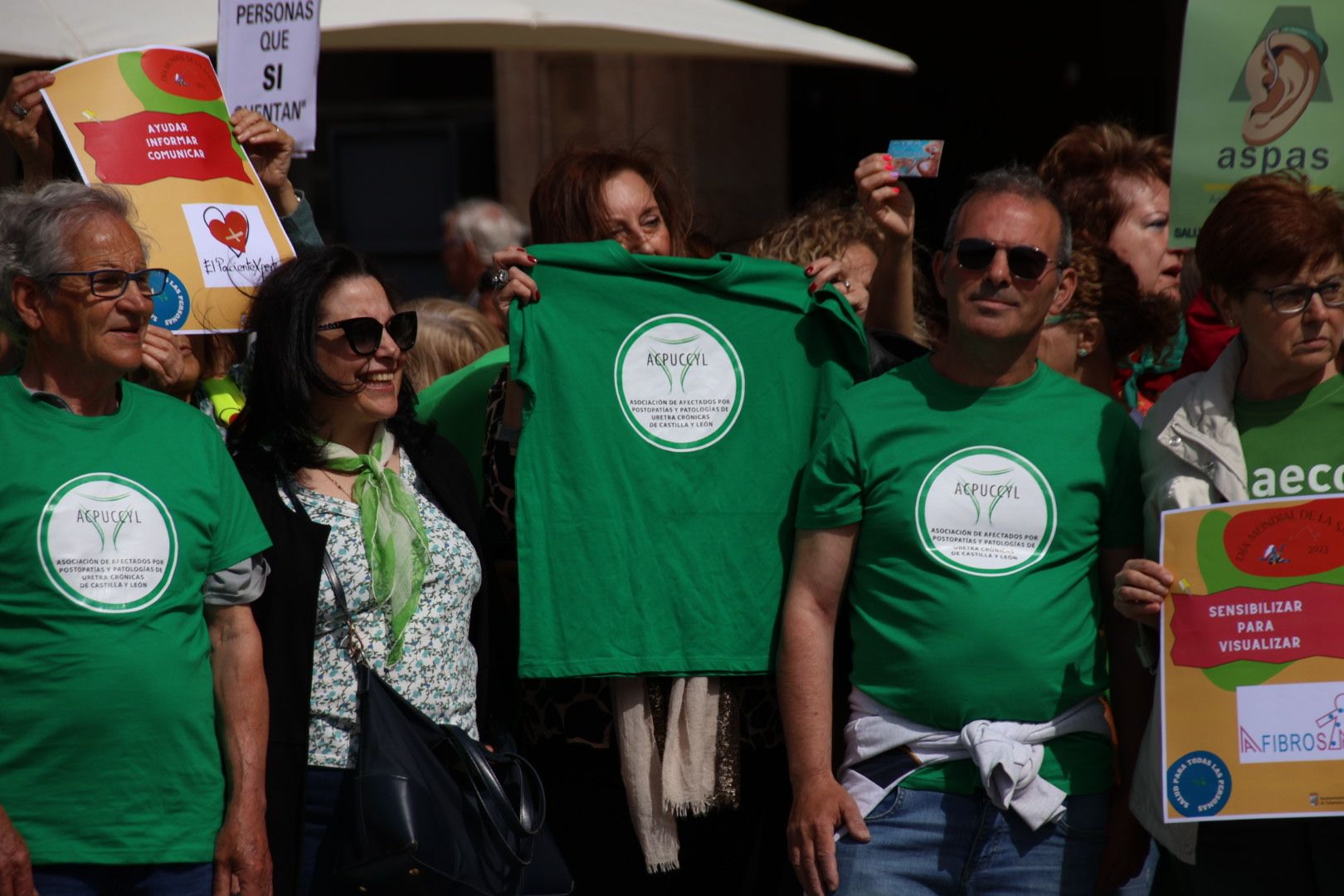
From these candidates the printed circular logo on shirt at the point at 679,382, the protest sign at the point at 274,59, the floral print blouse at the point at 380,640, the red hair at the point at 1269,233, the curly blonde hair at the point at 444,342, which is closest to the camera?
the red hair at the point at 1269,233

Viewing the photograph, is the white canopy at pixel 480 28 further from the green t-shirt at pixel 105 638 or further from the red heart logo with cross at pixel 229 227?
the green t-shirt at pixel 105 638

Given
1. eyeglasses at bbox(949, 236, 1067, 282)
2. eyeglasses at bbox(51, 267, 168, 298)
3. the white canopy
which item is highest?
the white canopy

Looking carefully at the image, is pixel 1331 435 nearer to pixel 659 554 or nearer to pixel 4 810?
pixel 659 554

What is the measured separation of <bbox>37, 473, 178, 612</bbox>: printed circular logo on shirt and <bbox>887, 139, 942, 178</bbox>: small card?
1755mm

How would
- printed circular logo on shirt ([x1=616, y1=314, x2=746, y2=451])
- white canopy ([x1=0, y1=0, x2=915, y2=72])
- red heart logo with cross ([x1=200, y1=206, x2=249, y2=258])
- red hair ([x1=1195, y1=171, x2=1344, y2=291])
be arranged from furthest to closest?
white canopy ([x1=0, y1=0, x2=915, y2=72]) < red heart logo with cross ([x1=200, y1=206, x2=249, y2=258]) < printed circular logo on shirt ([x1=616, y1=314, x2=746, y2=451]) < red hair ([x1=1195, y1=171, x2=1344, y2=291])

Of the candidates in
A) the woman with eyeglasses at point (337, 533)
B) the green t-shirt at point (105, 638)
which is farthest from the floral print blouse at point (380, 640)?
the green t-shirt at point (105, 638)

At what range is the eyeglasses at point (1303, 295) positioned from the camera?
2.92 metres

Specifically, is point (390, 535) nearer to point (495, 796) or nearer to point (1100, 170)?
point (495, 796)

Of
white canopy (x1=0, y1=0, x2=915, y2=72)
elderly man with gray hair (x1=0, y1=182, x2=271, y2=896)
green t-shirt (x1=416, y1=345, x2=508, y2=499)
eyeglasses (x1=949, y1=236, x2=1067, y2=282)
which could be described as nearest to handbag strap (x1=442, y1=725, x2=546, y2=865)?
elderly man with gray hair (x1=0, y1=182, x2=271, y2=896)

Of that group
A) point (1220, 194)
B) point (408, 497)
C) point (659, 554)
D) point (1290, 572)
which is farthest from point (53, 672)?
point (1220, 194)

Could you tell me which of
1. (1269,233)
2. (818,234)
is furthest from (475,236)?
(1269,233)

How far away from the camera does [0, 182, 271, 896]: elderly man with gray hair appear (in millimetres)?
2830

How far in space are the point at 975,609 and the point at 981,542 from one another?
139 mm

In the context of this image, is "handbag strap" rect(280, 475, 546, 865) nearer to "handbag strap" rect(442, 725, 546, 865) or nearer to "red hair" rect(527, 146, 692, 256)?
"handbag strap" rect(442, 725, 546, 865)
